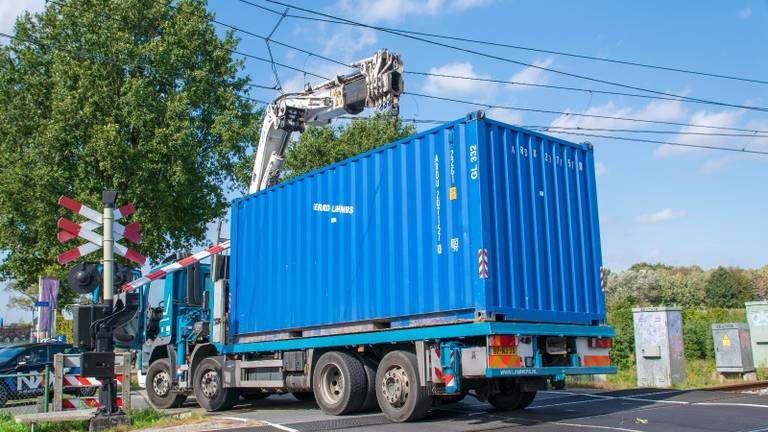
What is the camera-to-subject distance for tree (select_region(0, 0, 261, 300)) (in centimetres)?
2064

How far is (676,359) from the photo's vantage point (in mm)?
15500

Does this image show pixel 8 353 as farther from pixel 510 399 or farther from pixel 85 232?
pixel 510 399

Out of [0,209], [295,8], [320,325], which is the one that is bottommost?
[320,325]

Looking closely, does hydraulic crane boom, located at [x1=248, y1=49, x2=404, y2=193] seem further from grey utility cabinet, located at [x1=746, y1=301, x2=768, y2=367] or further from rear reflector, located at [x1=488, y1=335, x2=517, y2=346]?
grey utility cabinet, located at [x1=746, y1=301, x2=768, y2=367]

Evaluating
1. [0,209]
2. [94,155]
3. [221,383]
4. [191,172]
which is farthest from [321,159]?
[221,383]

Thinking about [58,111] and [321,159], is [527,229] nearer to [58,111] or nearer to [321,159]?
[58,111]

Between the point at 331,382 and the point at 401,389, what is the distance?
161 centimetres

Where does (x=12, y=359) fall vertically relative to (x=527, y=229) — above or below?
below

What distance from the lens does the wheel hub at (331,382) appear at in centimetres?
1050

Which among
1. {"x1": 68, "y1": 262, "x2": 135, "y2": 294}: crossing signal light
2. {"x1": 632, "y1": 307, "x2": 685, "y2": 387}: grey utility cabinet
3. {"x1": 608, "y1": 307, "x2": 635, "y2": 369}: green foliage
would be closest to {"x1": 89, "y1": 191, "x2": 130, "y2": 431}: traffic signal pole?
{"x1": 68, "y1": 262, "x2": 135, "y2": 294}: crossing signal light

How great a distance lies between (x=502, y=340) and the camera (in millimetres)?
8609

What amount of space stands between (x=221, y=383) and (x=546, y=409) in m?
5.58

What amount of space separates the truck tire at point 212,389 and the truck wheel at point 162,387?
868mm

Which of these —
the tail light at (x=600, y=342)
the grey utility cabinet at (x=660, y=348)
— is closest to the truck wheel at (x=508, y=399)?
the tail light at (x=600, y=342)
